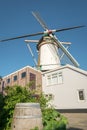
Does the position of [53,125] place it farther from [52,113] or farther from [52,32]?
[52,32]

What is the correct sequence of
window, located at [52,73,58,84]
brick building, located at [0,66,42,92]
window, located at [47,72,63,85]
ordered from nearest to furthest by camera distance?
window, located at [47,72,63,85]
window, located at [52,73,58,84]
brick building, located at [0,66,42,92]

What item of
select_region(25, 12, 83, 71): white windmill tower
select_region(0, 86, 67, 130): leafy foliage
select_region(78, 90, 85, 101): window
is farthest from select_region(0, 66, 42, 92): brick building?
select_region(0, 86, 67, 130): leafy foliage

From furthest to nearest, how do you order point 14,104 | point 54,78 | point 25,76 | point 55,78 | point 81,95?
point 25,76 → point 54,78 → point 55,78 → point 81,95 → point 14,104

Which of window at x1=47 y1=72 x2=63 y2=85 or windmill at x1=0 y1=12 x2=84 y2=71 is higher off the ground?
windmill at x1=0 y1=12 x2=84 y2=71

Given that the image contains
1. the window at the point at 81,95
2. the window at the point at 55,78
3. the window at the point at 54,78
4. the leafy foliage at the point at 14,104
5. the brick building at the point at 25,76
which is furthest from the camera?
the brick building at the point at 25,76

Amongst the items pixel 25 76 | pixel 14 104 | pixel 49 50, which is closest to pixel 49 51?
pixel 49 50

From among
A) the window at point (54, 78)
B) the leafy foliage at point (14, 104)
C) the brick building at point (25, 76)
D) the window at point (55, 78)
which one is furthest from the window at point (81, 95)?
the leafy foliage at point (14, 104)

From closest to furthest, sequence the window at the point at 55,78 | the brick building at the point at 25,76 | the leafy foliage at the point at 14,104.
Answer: the leafy foliage at the point at 14,104, the window at the point at 55,78, the brick building at the point at 25,76

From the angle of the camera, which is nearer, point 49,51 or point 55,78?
point 55,78

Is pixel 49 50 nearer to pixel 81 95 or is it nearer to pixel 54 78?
pixel 54 78

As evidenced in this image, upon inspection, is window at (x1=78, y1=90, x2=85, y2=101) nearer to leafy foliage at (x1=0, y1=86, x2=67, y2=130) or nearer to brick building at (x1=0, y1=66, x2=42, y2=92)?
brick building at (x1=0, y1=66, x2=42, y2=92)

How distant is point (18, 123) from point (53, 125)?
1.23 meters

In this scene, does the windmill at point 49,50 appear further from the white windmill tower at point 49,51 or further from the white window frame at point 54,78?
the white window frame at point 54,78

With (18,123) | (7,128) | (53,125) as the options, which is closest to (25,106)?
(18,123)
